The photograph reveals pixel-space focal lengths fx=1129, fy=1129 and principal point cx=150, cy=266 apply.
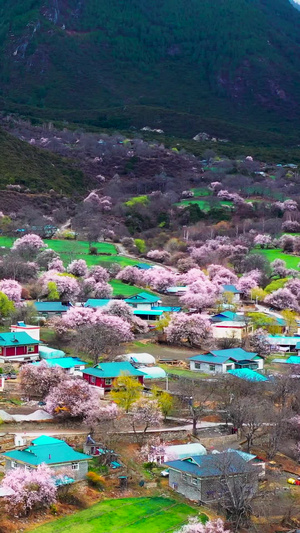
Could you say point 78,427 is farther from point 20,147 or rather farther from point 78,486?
point 20,147

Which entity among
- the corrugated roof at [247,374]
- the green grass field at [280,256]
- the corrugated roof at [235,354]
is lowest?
the green grass field at [280,256]

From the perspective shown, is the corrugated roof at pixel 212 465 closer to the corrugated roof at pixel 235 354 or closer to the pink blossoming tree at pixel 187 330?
the corrugated roof at pixel 235 354

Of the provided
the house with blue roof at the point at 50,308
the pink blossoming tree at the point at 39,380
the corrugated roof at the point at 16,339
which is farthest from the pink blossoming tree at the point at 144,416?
the house with blue roof at the point at 50,308

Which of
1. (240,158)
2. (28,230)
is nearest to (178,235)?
(28,230)

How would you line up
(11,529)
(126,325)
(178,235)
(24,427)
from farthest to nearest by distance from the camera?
(178,235) < (126,325) < (24,427) < (11,529)

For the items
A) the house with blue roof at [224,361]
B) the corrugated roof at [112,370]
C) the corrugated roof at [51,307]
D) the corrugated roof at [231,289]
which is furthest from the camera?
the corrugated roof at [231,289]

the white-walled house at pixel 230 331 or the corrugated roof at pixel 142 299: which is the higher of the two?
the white-walled house at pixel 230 331

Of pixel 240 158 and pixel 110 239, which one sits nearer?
pixel 110 239

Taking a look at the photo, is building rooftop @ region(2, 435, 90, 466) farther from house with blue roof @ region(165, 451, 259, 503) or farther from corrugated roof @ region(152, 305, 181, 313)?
corrugated roof @ region(152, 305, 181, 313)
